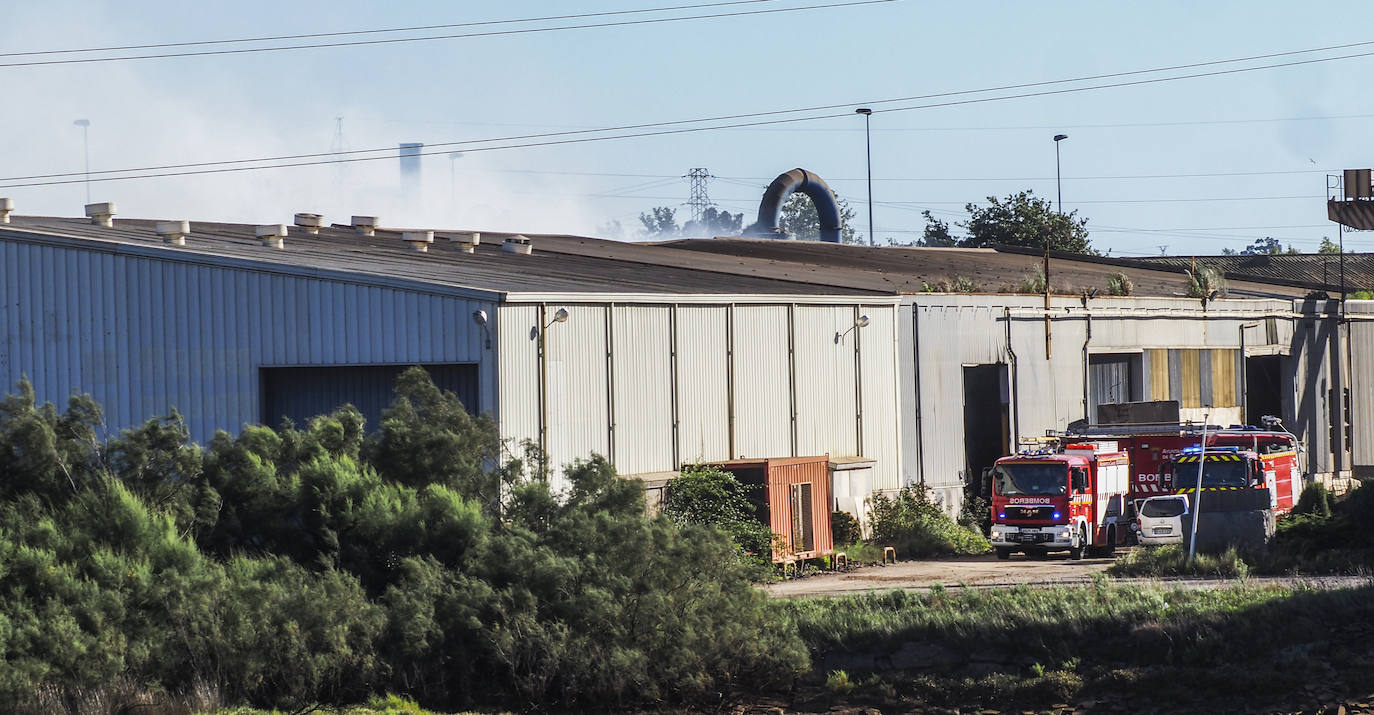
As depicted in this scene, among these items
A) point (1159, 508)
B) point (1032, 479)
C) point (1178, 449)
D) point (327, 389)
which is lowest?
point (1159, 508)

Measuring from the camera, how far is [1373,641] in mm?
18656

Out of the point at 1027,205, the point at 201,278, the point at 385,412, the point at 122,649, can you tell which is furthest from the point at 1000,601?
the point at 1027,205

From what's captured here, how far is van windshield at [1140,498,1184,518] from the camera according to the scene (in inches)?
1171

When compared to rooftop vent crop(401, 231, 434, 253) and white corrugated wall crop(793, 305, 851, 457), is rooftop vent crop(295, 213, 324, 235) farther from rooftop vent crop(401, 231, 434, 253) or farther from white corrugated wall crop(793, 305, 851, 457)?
white corrugated wall crop(793, 305, 851, 457)

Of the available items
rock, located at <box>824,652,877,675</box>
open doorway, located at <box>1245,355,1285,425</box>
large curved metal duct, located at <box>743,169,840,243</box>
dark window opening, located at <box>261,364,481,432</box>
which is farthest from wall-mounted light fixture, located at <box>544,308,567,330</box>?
large curved metal duct, located at <box>743,169,840,243</box>

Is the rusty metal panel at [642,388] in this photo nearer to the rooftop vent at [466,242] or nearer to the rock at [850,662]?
the rock at [850,662]

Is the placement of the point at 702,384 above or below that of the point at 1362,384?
above

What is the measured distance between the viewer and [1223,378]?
44.6m

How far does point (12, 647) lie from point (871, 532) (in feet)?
62.1

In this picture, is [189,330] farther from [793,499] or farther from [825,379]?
[825,379]

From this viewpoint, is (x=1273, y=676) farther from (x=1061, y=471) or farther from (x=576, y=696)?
(x=1061, y=471)

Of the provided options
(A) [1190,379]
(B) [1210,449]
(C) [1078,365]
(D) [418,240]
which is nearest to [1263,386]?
(A) [1190,379]

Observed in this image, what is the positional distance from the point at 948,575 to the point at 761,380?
5225 millimetres

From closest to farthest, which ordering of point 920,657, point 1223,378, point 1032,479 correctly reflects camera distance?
point 920,657 < point 1032,479 < point 1223,378
